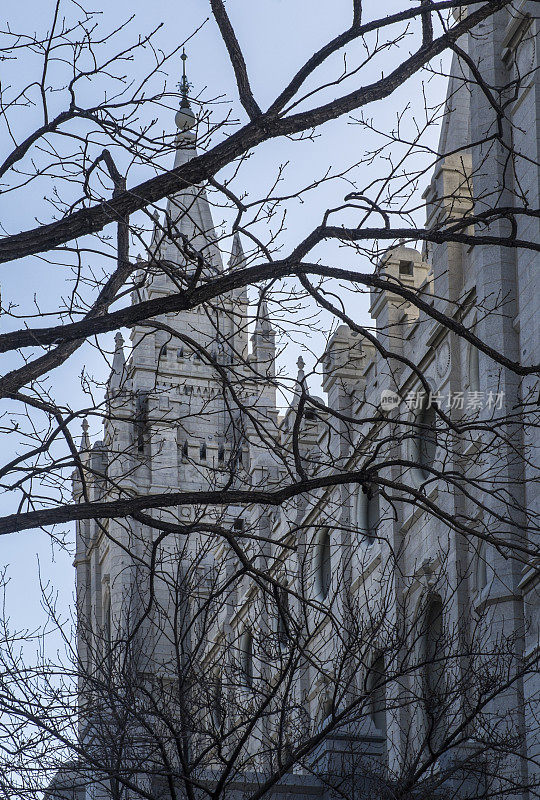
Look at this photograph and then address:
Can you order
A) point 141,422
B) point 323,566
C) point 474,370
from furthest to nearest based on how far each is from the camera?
1. point 323,566
2. point 474,370
3. point 141,422

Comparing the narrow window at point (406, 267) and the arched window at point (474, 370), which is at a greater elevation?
the narrow window at point (406, 267)

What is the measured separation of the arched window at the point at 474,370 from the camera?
2256 cm

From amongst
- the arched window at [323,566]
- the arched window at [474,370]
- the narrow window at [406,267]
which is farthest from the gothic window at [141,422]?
the arched window at [323,566]

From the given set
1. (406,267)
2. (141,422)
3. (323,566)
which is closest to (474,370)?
(406,267)

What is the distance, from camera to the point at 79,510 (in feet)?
31.1

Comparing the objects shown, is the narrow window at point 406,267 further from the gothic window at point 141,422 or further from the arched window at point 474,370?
the gothic window at point 141,422

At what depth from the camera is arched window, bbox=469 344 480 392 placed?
22.6m

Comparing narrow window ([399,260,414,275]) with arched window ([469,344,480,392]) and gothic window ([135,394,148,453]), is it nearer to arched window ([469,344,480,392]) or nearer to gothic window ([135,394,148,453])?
arched window ([469,344,480,392])

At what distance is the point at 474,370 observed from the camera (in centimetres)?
2273

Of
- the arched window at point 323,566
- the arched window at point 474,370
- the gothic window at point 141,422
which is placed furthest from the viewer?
the arched window at point 323,566

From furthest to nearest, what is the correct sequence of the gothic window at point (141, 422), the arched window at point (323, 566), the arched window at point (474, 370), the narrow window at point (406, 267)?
1. the arched window at point (323, 566)
2. the narrow window at point (406, 267)
3. the arched window at point (474, 370)
4. the gothic window at point (141, 422)

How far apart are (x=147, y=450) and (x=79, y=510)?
46503mm

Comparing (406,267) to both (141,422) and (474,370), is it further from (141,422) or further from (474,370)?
(141,422)

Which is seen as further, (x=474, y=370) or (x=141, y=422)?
(x=474, y=370)
